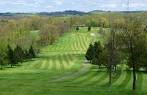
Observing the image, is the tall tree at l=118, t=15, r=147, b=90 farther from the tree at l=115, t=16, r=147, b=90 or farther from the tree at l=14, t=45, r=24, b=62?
the tree at l=14, t=45, r=24, b=62

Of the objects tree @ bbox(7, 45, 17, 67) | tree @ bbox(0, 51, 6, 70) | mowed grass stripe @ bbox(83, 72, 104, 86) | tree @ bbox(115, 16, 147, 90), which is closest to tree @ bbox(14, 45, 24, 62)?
tree @ bbox(7, 45, 17, 67)

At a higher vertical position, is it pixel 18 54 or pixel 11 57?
pixel 11 57

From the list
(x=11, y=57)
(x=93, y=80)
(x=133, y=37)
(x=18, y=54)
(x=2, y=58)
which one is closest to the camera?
(x=133, y=37)

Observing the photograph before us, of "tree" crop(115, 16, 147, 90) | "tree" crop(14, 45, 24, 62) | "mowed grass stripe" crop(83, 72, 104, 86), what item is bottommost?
"tree" crop(14, 45, 24, 62)

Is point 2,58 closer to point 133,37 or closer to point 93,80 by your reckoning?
point 93,80

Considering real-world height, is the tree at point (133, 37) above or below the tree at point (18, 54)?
above

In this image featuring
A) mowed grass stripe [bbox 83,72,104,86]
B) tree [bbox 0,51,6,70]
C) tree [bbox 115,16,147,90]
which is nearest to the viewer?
tree [bbox 115,16,147,90]

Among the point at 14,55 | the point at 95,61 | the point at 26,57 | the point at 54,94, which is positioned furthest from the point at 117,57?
the point at 26,57

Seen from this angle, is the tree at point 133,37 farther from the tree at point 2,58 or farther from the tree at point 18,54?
the tree at point 18,54

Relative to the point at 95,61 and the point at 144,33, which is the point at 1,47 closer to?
the point at 95,61

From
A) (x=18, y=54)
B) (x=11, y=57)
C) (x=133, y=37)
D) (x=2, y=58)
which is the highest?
(x=133, y=37)

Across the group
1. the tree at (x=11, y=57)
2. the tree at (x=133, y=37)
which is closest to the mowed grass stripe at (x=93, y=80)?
the tree at (x=133, y=37)

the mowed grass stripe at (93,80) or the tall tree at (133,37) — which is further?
the mowed grass stripe at (93,80)

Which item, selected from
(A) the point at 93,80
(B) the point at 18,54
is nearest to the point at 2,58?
(B) the point at 18,54
